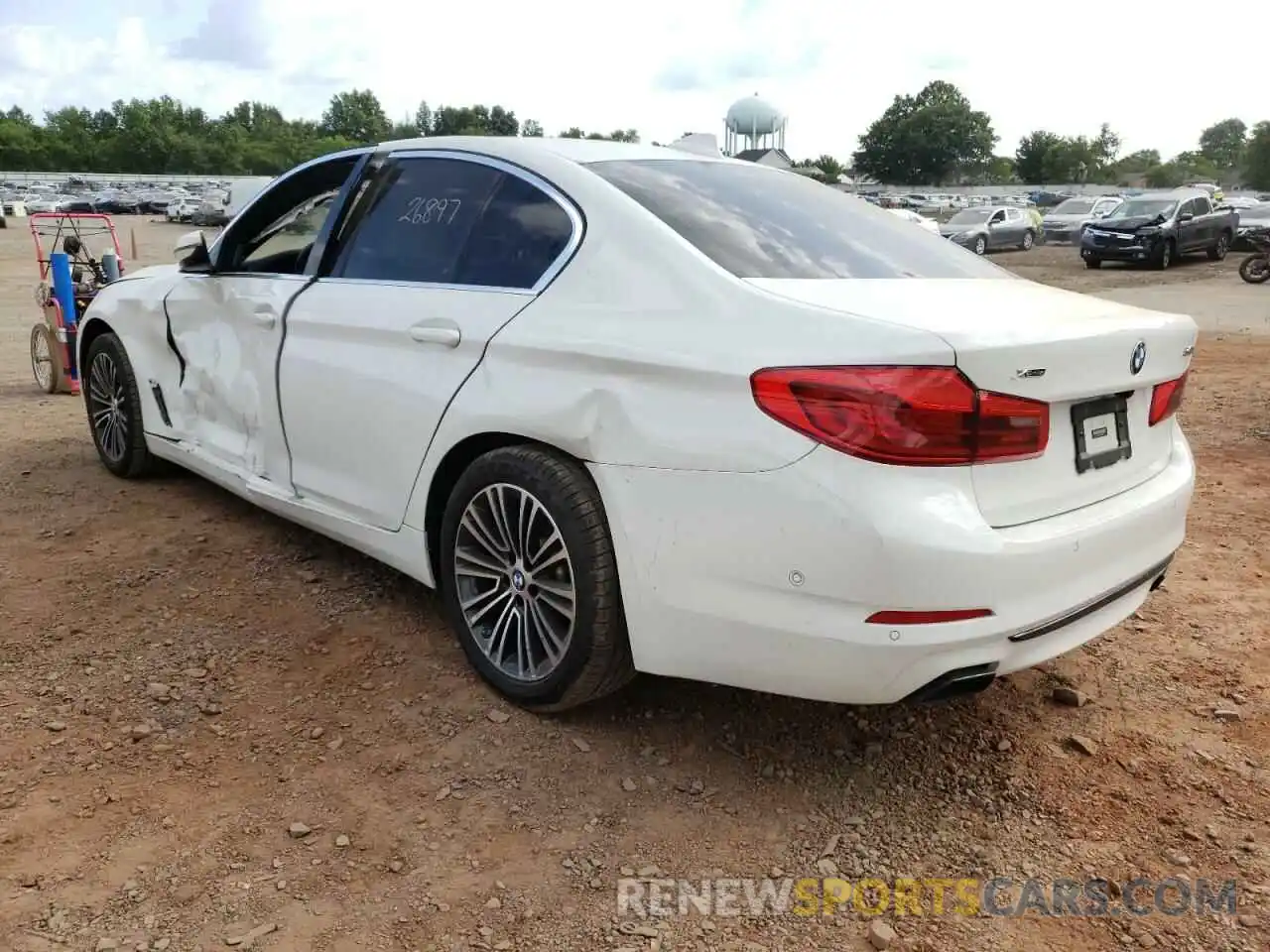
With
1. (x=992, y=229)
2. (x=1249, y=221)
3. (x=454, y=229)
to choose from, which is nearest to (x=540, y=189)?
(x=454, y=229)

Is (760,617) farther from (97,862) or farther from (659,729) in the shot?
(97,862)

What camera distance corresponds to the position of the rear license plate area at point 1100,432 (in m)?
2.48

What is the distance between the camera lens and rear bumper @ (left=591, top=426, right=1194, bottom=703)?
2.21 meters

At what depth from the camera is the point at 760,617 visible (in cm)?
237

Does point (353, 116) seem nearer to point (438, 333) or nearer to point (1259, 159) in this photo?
point (1259, 159)

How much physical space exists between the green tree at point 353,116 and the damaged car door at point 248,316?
131219 mm

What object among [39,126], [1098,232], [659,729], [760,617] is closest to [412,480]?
[659,729]

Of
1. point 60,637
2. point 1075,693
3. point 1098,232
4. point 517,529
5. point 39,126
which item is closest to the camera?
point 517,529

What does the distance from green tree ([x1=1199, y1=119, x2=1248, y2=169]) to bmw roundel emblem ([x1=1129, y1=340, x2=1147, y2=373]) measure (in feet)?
478

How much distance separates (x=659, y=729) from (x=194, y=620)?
179cm

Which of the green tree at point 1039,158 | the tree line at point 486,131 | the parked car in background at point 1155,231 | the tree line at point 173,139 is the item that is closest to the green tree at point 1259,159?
the tree line at point 486,131

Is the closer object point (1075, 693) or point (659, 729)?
point (659, 729)

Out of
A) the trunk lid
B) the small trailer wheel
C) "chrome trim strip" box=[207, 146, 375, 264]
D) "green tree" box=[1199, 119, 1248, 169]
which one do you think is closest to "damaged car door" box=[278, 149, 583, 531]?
"chrome trim strip" box=[207, 146, 375, 264]

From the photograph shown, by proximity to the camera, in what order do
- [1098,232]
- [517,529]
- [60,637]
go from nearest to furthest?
[517,529] < [60,637] < [1098,232]
